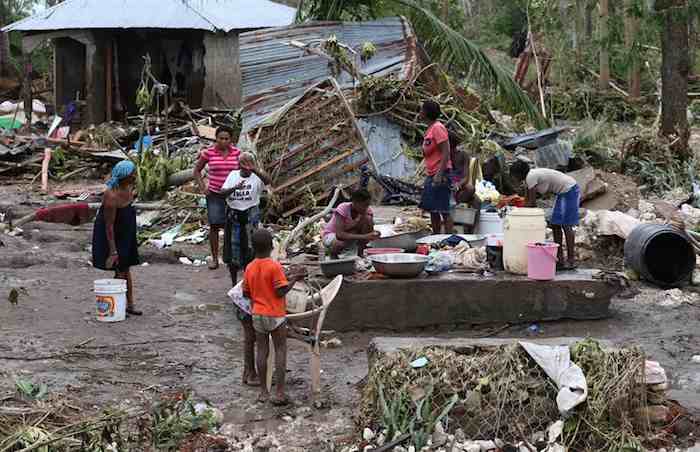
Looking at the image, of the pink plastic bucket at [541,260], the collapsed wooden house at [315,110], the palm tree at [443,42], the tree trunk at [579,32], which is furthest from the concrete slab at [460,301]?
the tree trunk at [579,32]

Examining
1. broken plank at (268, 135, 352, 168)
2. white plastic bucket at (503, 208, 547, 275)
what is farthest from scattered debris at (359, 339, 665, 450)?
broken plank at (268, 135, 352, 168)

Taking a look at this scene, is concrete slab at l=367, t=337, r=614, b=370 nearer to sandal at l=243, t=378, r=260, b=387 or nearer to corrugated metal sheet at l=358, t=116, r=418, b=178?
sandal at l=243, t=378, r=260, b=387

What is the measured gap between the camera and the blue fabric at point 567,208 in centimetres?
877

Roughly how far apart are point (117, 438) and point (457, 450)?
67.1 inches

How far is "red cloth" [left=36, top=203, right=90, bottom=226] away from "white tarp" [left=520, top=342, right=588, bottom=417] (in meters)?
9.12

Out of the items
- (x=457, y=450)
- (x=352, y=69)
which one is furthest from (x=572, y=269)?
(x=352, y=69)

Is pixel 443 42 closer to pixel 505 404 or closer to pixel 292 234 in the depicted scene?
pixel 292 234

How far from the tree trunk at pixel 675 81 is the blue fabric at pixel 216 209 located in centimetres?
842

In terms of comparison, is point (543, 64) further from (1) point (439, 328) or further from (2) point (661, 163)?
(1) point (439, 328)

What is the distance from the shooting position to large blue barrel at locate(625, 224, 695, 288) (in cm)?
907

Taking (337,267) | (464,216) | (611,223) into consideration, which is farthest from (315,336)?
(611,223)

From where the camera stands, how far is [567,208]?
8.80 m

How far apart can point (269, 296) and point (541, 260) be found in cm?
296

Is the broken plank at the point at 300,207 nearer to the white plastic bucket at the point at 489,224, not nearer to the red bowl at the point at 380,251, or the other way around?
the white plastic bucket at the point at 489,224
